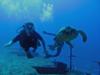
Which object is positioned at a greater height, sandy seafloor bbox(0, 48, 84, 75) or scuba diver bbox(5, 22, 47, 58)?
scuba diver bbox(5, 22, 47, 58)

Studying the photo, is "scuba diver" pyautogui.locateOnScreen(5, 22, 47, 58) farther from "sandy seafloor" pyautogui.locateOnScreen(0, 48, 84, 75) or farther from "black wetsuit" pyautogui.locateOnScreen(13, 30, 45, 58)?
"sandy seafloor" pyautogui.locateOnScreen(0, 48, 84, 75)

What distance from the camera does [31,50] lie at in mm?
6324

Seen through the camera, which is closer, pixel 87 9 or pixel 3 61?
pixel 3 61

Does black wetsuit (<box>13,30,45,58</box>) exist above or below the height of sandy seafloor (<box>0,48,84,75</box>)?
above

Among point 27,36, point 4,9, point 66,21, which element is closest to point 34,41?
point 27,36

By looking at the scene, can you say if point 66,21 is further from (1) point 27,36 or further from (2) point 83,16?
(1) point 27,36

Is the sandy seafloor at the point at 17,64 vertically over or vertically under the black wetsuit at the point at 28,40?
under

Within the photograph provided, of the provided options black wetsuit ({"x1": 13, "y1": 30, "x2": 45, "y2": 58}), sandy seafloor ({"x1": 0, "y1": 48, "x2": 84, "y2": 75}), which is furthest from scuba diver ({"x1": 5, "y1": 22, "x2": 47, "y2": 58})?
sandy seafloor ({"x1": 0, "y1": 48, "x2": 84, "y2": 75})

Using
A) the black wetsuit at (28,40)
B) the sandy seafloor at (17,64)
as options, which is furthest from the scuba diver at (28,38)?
the sandy seafloor at (17,64)

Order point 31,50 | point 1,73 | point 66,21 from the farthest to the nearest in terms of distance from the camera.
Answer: point 66,21, point 31,50, point 1,73

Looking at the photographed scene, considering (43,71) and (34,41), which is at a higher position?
(34,41)

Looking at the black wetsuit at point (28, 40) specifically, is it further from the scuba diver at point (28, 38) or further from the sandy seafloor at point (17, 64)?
the sandy seafloor at point (17, 64)

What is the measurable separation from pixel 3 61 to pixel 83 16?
3160 cm

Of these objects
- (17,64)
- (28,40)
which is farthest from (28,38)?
(17,64)
